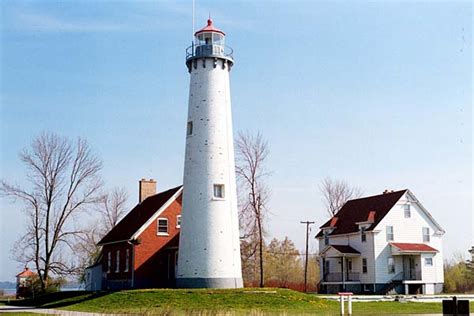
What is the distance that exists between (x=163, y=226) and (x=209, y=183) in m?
7.66

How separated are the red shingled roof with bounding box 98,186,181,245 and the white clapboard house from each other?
15.8 m

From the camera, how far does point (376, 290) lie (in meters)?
49.0

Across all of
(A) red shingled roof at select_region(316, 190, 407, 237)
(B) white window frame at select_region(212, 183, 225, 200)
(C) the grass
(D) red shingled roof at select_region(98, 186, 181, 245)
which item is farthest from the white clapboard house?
(B) white window frame at select_region(212, 183, 225, 200)

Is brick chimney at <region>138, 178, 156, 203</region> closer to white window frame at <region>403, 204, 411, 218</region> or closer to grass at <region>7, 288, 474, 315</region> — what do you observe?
grass at <region>7, 288, 474, 315</region>

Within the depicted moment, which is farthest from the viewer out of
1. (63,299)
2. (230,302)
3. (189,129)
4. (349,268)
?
(349,268)

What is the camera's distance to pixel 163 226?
138 ft

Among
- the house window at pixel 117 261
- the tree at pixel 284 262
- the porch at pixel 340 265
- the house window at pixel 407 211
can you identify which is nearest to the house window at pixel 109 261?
the house window at pixel 117 261

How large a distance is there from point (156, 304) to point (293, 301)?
659 cm

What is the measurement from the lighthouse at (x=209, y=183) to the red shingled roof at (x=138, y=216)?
260 inches

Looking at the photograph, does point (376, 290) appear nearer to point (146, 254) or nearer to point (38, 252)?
point (146, 254)

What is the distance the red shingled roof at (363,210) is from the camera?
50847mm

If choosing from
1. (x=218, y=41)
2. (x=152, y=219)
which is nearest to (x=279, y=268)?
(x=152, y=219)

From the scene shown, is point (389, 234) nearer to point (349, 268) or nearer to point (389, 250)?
point (389, 250)

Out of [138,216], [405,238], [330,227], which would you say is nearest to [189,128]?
[138,216]
